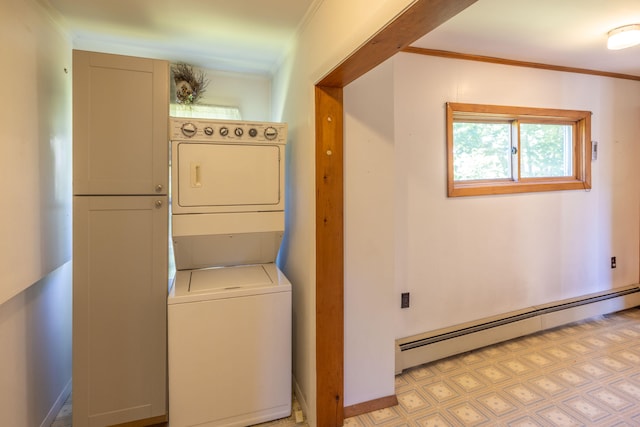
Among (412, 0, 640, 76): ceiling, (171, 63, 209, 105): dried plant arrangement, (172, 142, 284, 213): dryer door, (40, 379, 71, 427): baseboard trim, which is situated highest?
(412, 0, 640, 76): ceiling

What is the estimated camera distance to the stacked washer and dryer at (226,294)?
170 cm

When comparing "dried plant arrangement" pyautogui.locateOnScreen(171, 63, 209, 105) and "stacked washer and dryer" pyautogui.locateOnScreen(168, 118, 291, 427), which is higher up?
"dried plant arrangement" pyautogui.locateOnScreen(171, 63, 209, 105)

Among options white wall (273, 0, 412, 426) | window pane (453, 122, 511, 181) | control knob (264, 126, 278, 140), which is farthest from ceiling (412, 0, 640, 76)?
control knob (264, 126, 278, 140)

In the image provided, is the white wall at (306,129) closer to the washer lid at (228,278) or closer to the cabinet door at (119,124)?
the washer lid at (228,278)

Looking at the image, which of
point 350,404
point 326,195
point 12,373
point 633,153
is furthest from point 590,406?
point 12,373

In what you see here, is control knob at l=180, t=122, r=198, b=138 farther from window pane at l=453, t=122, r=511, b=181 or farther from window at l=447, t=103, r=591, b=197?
window pane at l=453, t=122, r=511, b=181

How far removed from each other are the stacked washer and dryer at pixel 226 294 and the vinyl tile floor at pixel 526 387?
11.9 inches

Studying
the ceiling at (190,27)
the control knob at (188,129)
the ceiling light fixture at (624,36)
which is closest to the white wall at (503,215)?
the ceiling light fixture at (624,36)

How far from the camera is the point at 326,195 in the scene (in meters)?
1.69

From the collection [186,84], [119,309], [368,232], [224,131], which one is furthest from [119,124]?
[368,232]

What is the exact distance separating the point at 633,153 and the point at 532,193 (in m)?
1.49

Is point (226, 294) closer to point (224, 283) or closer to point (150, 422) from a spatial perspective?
point (224, 283)

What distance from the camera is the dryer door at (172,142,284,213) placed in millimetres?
1795

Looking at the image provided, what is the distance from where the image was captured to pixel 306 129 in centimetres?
182
